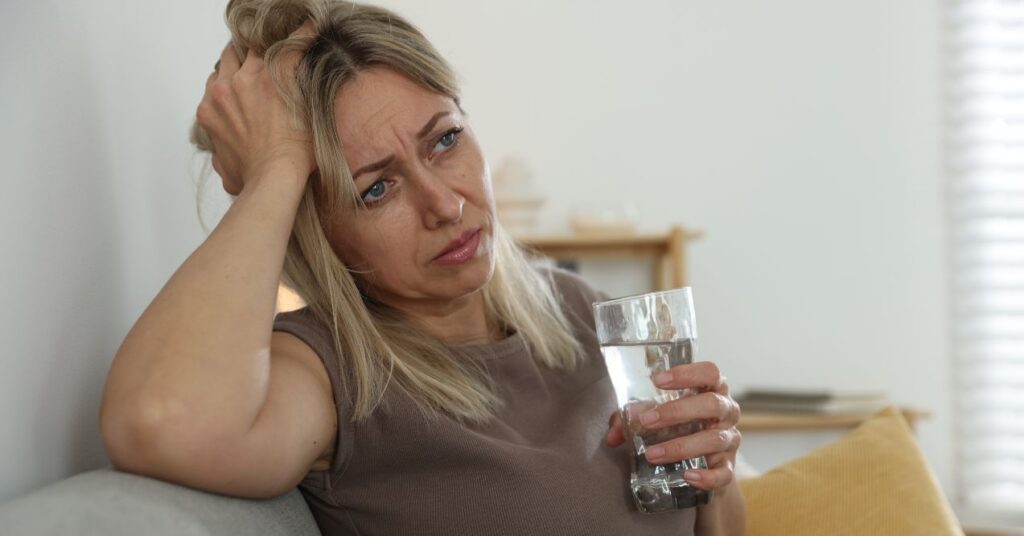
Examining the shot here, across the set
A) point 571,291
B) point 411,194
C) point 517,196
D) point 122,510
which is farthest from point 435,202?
point 517,196

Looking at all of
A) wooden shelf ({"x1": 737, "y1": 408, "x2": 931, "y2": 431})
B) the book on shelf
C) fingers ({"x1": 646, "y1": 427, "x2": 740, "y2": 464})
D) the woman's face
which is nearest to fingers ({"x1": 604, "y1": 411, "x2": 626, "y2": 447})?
fingers ({"x1": 646, "y1": 427, "x2": 740, "y2": 464})

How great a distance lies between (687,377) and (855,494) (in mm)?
551

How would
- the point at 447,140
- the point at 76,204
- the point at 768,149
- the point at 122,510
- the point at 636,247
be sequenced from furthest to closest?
the point at 768,149 < the point at 636,247 < the point at 447,140 < the point at 76,204 < the point at 122,510

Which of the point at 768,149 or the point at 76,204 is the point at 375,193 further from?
the point at 768,149

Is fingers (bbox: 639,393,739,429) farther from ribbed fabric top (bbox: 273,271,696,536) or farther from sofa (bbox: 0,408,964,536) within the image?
sofa (bbox: 0,408,964,536)

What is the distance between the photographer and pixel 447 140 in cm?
134

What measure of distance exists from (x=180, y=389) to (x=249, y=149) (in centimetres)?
38

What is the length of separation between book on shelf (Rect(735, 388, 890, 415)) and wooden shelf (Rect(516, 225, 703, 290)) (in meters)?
0.45

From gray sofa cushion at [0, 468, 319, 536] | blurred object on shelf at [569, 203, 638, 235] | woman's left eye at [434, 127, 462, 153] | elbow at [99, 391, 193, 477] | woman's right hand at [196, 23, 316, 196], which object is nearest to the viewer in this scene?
gray sofa cushion at [0, 468, 319, 536]

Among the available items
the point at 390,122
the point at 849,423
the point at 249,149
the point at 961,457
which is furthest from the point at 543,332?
the point at 961,457

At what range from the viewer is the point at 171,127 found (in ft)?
4.66

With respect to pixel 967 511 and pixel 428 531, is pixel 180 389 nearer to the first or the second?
pixel 428 531

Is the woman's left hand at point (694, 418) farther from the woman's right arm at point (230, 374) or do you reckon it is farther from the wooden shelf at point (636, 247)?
the wooden shelf at point (636, 247)

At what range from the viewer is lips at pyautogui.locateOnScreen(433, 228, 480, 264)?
1.30m
